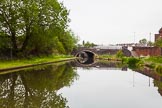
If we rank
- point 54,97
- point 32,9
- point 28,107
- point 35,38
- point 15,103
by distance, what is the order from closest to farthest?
point 28,107
point 15,103
point 54,97
point 32,9
point 35,38

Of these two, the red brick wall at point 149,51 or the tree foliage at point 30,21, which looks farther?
the red brick wall at point 149,51

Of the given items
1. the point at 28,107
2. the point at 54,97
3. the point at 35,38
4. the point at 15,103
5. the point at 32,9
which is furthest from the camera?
the point at 35,38

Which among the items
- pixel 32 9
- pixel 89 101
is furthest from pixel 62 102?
pixel 32 9

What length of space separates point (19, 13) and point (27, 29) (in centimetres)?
265

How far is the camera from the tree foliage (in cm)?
4603

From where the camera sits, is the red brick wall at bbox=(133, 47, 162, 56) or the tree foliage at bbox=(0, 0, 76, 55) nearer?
the tree foliage at bbox=(0, 0, 76, 55)

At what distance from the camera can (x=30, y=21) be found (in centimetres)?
4675

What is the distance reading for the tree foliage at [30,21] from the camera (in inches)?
1812

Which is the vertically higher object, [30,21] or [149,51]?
[30,21]

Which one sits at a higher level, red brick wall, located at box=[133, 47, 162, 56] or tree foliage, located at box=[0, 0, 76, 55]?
tree foliage, located at box=[0, 0, 76, 55]

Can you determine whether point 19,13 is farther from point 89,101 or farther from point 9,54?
point 89,101

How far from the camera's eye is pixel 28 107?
1406cm

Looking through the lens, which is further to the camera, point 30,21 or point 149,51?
point 149,51

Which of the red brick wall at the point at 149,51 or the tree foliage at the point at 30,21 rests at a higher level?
the tree foliage at the point at 30,21
